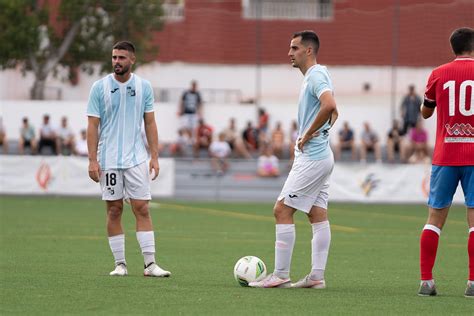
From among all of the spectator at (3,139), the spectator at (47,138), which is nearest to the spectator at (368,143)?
the spectator at (47,138)

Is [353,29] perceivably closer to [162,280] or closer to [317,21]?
[317,21]

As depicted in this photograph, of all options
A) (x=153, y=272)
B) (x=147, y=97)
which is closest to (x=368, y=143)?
(x=147, y=97)

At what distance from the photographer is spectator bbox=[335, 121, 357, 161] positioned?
31891mm

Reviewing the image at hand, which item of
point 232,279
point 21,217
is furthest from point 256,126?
point 232,279

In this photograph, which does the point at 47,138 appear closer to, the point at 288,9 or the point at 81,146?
the point at 81,146

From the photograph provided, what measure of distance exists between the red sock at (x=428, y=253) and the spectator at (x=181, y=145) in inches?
881

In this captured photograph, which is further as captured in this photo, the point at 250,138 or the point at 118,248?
the point at 250,138

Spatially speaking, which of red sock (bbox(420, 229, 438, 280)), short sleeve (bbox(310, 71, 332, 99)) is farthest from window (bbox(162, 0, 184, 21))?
red sock (bbox(420, 229, 438, 280))

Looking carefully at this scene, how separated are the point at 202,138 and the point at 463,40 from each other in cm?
2253

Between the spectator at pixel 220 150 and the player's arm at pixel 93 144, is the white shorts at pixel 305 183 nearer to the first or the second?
the player's arm at pixel 93 144

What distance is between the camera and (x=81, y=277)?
33.6 ft

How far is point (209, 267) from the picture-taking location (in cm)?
1170

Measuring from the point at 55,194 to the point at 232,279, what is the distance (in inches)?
708

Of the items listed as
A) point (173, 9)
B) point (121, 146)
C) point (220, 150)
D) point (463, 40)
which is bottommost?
point (220, 150)
